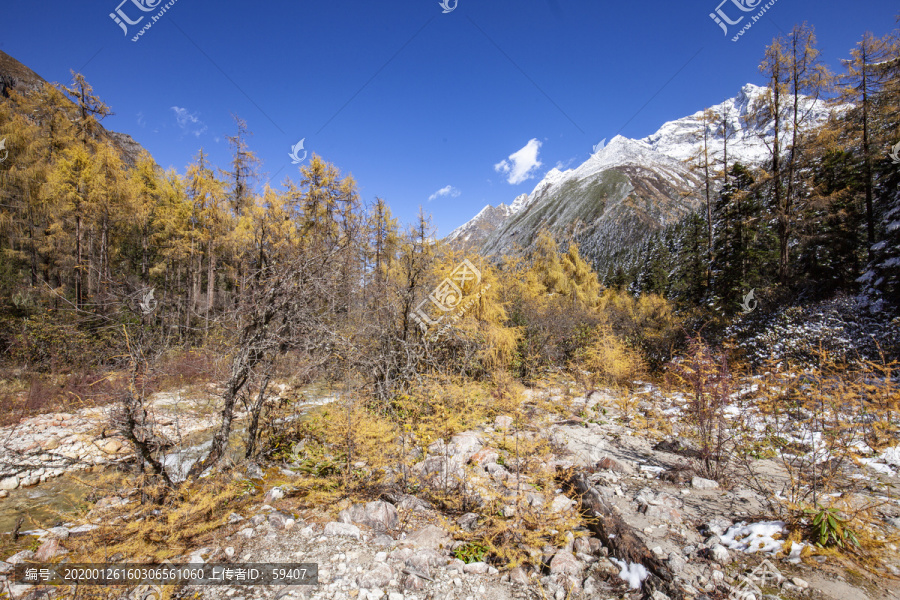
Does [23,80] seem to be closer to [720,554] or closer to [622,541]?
[622,541]

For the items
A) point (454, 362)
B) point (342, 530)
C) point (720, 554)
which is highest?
point (454, 362)

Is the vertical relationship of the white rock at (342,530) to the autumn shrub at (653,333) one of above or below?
below

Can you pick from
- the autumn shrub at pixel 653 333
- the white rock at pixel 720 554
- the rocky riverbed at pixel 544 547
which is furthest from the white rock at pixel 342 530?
the autumn shrub at pixel 653 333

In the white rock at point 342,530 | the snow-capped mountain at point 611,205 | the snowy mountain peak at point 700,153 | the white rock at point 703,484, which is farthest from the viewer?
the snow-capped mountain at point 611,205

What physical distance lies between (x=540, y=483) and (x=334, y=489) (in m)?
3.03

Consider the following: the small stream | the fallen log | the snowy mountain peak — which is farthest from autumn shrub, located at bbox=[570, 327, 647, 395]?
the small stream

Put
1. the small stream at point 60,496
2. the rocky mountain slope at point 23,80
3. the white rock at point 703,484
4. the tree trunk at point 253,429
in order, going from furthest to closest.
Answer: the rocky mountain slope at point 23,80
the tree trunk at point 253,429
the small stream at point 60,496
the white rock at point 703,484

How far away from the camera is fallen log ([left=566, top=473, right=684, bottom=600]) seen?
3227 mm

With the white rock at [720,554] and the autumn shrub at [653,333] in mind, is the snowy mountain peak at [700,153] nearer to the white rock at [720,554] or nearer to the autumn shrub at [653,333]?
the autumn shrub at [653,333]

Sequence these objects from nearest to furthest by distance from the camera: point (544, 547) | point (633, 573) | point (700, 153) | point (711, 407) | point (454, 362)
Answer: point (633, 573), point (544, 547), point (711, 407), point (454, 362), point (700, 153)

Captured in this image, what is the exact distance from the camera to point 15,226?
662 inches

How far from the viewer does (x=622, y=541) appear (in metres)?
3.75

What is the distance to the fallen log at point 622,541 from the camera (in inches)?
127

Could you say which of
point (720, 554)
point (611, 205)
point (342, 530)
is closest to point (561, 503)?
point (720, 554)
